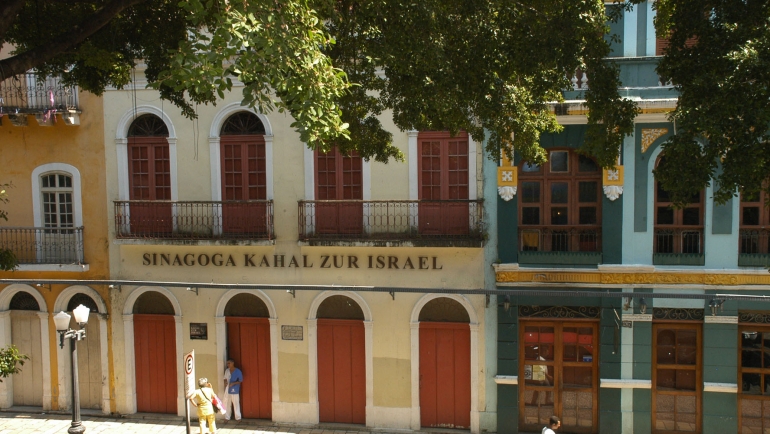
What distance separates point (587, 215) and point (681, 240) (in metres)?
1.76

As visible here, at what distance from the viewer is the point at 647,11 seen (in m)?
10.7

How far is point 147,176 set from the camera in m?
12.4

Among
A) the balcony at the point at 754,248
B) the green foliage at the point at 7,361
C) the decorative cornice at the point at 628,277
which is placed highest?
the balcony at the point at 754,248

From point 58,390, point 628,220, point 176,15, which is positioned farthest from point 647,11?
point 58,390

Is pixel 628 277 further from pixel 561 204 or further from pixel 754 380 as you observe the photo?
pixel 754 380

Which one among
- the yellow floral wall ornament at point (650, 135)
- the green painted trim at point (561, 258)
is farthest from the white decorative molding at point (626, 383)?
the yellow floral wall ornament at point (650, 135)

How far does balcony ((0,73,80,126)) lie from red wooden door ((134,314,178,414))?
4518 millimetres

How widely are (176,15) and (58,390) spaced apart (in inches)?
345

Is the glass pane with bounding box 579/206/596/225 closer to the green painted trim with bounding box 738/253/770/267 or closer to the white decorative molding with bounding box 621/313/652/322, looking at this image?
the white decorative molding with bounding box 621/313/652/322

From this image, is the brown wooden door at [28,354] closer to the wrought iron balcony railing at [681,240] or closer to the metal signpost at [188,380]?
the metal signpost at [188,380]

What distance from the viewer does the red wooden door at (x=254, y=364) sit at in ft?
40.1

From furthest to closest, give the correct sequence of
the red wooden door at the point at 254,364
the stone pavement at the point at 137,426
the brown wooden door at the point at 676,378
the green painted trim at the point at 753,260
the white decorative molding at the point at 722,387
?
the red wooden door at the point at 254,364 → the stone pavement at the point at 137,426 → the brown wooden door at the point at 676,378 → the white decorative molding at the point at 722,387 → the green painted trim at the point at 753,260

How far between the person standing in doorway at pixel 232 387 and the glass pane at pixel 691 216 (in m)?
9.34

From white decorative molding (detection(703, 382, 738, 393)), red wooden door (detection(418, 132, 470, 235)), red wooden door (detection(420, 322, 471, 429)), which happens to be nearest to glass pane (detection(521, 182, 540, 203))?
red wooden door (detection(418, 132, 470, 235))
